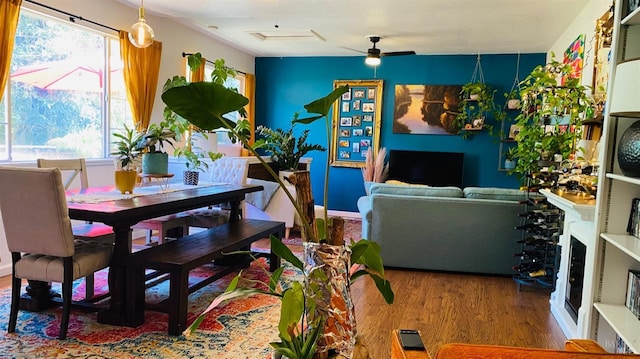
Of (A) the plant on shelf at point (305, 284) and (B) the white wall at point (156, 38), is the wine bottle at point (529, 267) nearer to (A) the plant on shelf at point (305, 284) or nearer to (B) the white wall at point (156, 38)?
(A) the plant on shelf at point (305, 284)

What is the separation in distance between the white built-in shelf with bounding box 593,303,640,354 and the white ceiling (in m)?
3.11

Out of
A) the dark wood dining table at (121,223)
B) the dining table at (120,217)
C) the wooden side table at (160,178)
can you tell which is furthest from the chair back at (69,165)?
the dark wood dining table at (121,223)

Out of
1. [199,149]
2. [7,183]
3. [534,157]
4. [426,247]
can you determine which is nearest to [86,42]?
[199,149]

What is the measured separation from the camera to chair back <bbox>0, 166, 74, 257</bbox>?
7.85 ft

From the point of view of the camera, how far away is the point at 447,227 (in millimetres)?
4109

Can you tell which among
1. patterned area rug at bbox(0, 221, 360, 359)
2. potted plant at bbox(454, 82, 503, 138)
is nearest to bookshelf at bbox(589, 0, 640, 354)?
patterned area rug at bbox(0, 221, 360, 359)

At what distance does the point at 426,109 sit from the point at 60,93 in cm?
492

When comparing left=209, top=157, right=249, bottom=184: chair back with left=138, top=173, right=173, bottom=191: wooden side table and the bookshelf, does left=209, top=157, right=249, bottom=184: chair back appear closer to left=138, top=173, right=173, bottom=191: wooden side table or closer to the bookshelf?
left=138, top=173, right=173, bottom=191: wooden side table

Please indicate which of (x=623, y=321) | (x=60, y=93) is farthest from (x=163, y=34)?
(x=623, y=321)

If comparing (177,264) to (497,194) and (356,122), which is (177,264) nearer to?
(497,194)

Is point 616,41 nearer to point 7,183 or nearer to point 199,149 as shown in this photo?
point 7,183

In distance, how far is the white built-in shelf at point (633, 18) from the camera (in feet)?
6.12

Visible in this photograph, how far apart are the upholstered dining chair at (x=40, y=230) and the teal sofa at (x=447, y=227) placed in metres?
2.56

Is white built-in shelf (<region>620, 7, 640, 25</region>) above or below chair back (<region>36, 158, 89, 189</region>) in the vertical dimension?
above
